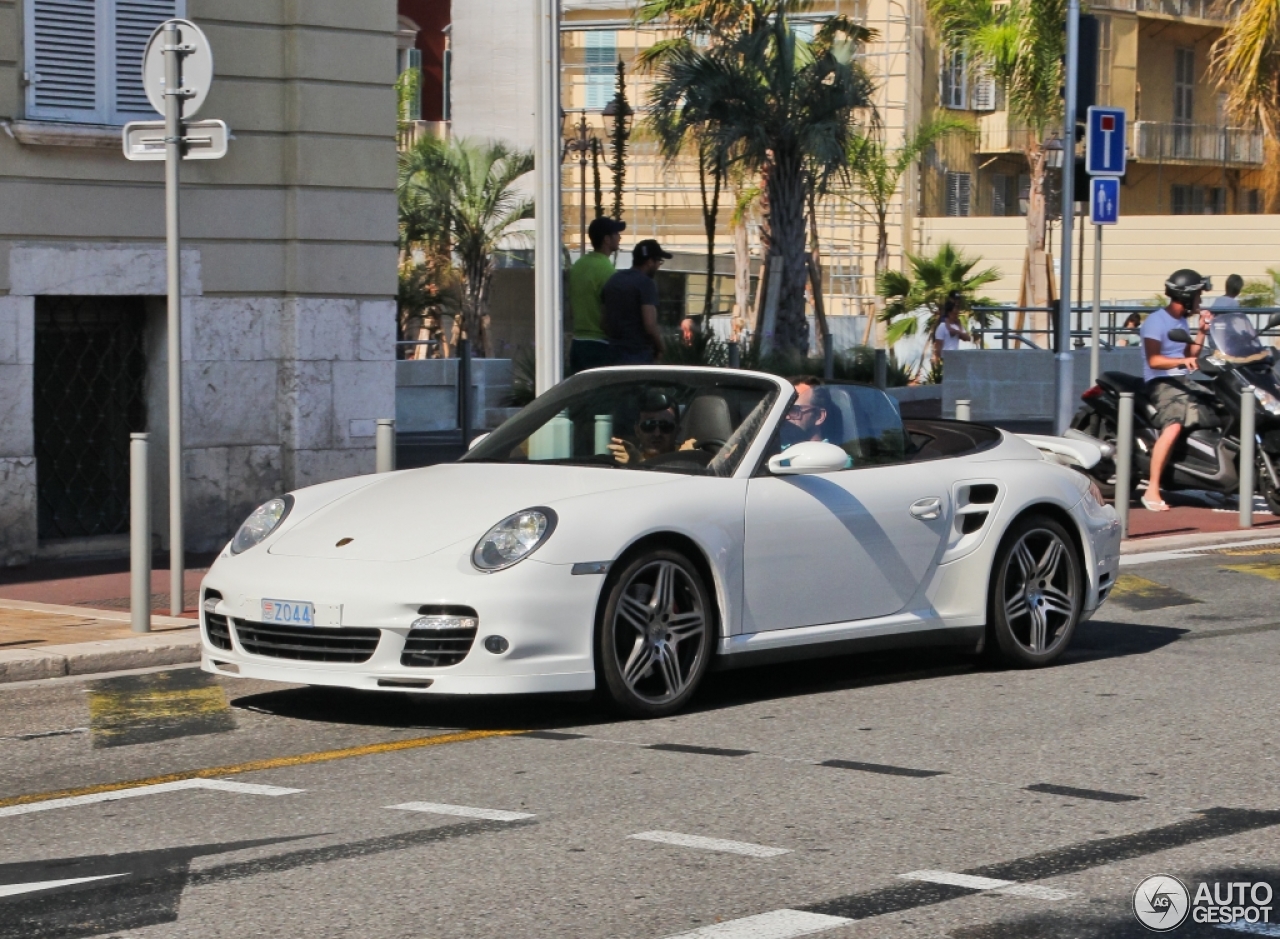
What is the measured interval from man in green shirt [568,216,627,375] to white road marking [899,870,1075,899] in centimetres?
912

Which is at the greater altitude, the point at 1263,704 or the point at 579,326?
the point at 579,326

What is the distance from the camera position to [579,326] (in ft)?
48.1

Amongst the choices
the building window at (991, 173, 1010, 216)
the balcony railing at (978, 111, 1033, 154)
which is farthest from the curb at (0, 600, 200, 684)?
the building window at (991, 173, 1010, 216)

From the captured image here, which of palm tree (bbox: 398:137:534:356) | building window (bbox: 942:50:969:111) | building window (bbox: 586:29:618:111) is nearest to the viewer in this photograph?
palm tree (bbox: 398:137:534:356)

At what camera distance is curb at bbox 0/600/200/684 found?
8.94m

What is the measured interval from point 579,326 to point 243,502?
267 cm

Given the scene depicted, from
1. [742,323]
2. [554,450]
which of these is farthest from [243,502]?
[742,323]

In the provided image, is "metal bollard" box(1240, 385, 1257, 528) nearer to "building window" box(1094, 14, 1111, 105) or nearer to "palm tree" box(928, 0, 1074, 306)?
"palm tree" box(928, 0, 1074, 306)

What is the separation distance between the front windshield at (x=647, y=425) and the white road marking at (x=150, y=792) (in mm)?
2243

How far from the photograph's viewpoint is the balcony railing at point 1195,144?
5362cm

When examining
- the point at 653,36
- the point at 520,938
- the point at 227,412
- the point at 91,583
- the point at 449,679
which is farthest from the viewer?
the point at 653,36

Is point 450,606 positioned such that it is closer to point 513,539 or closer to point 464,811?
point 513,539

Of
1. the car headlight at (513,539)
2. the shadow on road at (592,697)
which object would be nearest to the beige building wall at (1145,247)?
the shadow on road at (592,697)

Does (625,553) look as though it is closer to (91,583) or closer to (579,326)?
(91,583)
